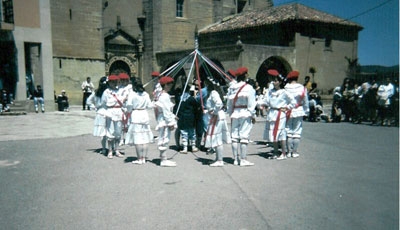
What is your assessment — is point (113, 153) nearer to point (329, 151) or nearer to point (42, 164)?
point (42, 164)

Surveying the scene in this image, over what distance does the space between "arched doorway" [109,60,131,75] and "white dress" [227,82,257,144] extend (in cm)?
2118

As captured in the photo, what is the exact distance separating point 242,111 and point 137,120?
2.16 m

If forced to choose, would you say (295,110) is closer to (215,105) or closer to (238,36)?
(215,105)

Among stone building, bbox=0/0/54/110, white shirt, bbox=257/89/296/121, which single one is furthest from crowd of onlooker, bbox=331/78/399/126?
stone building, bbox=0/0/54/110

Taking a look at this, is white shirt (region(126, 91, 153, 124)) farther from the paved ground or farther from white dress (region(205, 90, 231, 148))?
white dress (region(205, 90, 231, 148))

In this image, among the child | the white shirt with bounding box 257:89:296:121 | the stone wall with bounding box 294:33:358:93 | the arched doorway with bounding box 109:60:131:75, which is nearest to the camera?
the white shirt with bounding box 257:89:296:121

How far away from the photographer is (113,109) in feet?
24.2

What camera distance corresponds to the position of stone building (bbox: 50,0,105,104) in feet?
72.5

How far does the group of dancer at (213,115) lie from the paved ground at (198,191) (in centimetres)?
44

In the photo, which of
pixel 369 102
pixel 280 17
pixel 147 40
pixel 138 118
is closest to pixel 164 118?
pixel 138 118

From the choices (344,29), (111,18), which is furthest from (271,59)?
(111,18)

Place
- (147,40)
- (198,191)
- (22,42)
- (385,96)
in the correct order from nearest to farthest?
1. (198,191)
2. (385,96)
3. (22,42)
4. (147,40)

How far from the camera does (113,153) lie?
7.94 metres

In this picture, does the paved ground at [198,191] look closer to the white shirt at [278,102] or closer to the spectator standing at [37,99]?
the white shirt at [278,102]
